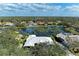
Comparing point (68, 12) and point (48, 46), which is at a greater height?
point (68, 12)

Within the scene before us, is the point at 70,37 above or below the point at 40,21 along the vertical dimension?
below

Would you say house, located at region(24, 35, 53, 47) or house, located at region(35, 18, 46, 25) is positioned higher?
house, located at region(35, 18, 46, 25)

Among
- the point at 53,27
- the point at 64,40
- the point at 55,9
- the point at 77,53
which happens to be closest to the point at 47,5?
the point at 55,9

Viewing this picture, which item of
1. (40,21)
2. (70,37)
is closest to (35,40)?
(40,21)

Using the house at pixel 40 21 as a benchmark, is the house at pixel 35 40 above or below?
below

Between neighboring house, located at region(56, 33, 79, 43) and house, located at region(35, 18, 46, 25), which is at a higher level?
house, located at region(35, 18, 46, 25)

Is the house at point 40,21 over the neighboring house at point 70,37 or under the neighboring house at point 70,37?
over

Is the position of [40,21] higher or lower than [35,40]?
higher

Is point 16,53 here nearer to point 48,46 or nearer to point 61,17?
point 48,46

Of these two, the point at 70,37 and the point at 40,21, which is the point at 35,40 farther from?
the point at 70,37

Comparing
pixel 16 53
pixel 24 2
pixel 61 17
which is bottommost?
pixel 16 53
